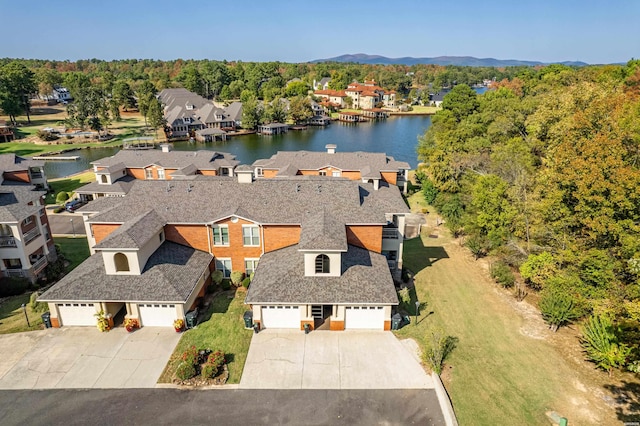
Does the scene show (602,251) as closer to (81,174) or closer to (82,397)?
(82,397)

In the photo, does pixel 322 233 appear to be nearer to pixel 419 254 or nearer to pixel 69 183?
pixel 419 254

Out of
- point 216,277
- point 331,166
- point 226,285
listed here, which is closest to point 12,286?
point 216,277

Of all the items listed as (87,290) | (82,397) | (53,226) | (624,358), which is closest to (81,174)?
(53,226)

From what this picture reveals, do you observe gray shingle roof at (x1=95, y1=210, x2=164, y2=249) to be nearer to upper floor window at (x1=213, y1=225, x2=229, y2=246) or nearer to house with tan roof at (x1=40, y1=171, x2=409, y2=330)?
house with tan roof at (x1=40, y1=171, x2=409, y2=330)

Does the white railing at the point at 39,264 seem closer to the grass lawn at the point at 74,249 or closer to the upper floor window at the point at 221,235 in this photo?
the grass lawn at the point at 74,249

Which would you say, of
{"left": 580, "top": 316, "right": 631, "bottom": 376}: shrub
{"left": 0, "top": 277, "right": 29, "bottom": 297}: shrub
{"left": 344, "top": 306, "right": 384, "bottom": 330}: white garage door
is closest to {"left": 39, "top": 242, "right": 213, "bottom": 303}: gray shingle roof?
{"left": 0, "top": 277, "right": 29, "bottom": 297}: shrub

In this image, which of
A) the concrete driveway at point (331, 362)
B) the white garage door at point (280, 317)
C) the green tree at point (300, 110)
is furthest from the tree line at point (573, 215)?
the green tree at point (300, 110)
